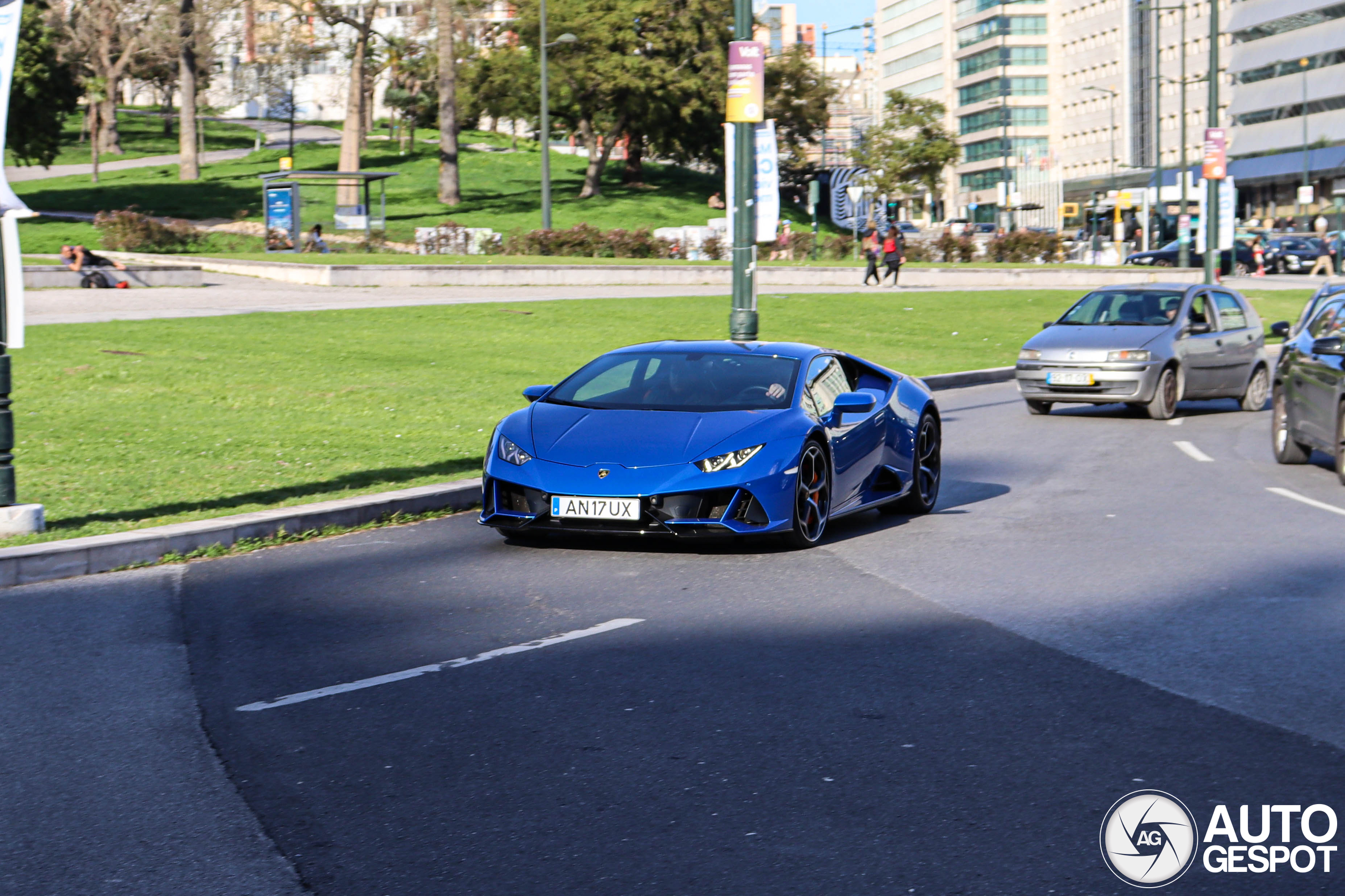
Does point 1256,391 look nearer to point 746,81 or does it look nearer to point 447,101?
point 746,81

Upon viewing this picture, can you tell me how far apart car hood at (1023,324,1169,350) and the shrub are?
28.0m

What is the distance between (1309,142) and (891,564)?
313ft

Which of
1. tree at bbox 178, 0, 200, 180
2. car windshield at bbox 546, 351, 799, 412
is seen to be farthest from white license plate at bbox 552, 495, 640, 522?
tree at bbox 178, 0, 200, 180

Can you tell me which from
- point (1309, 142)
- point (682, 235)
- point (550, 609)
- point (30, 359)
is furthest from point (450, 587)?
point (1309, 142)

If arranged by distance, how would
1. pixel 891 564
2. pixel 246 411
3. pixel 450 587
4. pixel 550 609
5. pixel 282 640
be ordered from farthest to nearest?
pixel 246 411 < pixel 891 564 < pixel 450 587 < pixel 550 609 < pixel 282 640

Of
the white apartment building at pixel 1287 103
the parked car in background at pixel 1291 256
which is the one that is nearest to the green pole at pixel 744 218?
the parked car in background at pixel 1291 256

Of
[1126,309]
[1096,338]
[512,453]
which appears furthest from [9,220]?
[1126,309]

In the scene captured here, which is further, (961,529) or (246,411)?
(246,411)

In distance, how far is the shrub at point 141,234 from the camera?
40406mm

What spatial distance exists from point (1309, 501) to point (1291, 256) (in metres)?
56.1

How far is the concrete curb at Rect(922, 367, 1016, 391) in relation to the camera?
2283cm

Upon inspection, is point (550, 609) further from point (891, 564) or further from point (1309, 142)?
point (1309, 142)

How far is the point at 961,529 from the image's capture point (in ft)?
34.6

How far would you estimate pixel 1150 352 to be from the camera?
18453 millimetres
